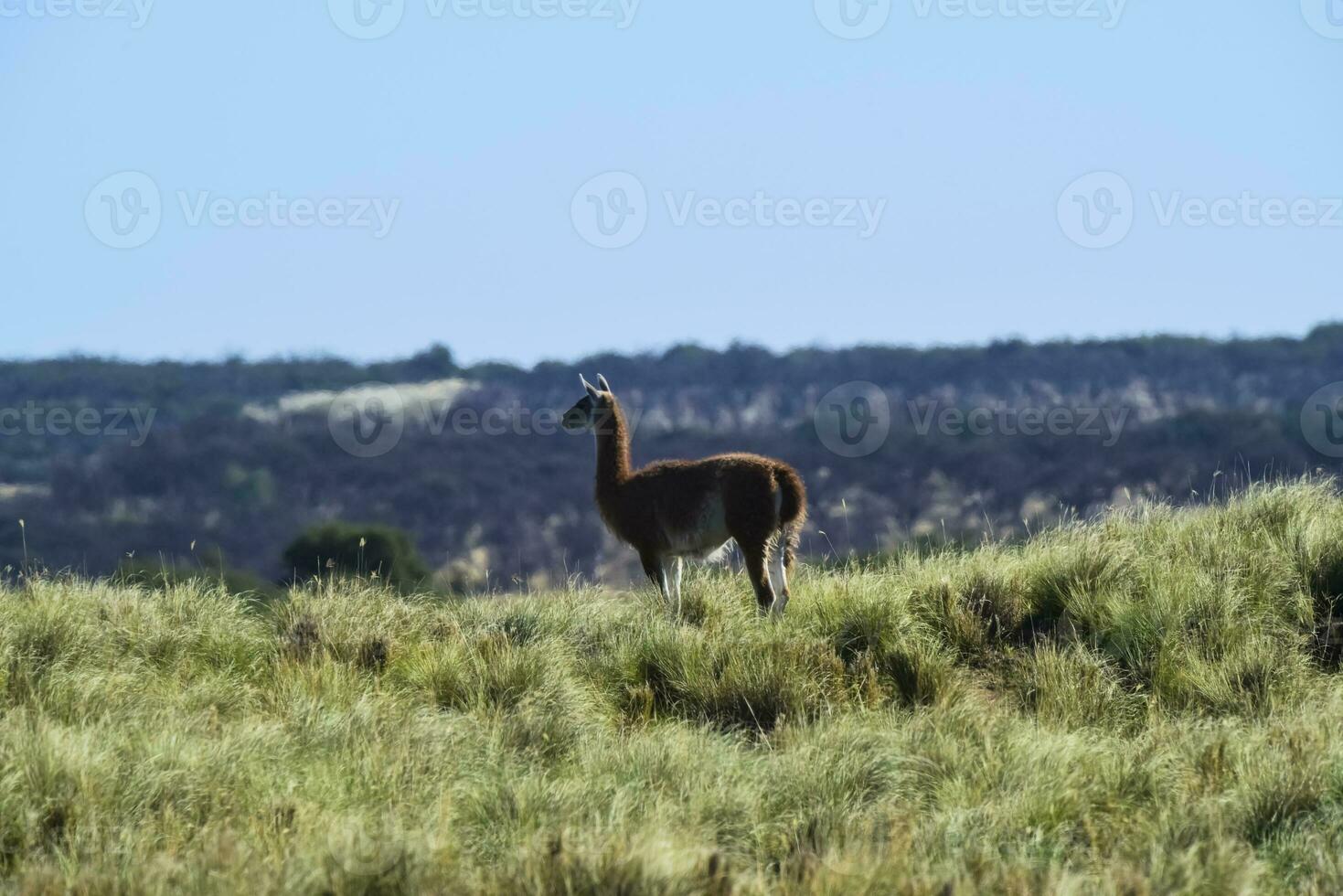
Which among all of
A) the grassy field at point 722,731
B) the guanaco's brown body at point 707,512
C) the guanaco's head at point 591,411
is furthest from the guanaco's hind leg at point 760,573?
the guanaco's head at point 591,411

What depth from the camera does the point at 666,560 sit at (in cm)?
1035

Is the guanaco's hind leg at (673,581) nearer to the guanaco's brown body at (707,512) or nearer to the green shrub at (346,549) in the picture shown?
the guanaco's brown body at (707,512)

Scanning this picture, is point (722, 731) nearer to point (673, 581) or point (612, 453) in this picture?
point (673, 581)

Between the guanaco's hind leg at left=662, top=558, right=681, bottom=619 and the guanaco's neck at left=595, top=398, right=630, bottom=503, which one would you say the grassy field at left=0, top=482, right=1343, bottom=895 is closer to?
the guanaco's hind leg at left=662, top=558, right=681, bottom=619

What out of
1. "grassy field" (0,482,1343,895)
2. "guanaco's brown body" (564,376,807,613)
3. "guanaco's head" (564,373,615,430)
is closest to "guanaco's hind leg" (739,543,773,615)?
"guanaco's brown body" (564,376,807,613)

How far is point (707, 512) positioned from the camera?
388 inches

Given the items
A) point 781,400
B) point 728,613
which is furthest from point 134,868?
point 781,400

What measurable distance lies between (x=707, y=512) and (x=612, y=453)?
1.19 meters

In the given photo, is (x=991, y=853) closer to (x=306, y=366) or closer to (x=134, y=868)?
(x=134, y=868)

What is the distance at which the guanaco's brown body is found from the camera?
962 centimetres

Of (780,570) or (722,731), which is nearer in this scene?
(722,731)

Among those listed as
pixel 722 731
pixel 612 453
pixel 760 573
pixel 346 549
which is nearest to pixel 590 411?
pixel 612 453

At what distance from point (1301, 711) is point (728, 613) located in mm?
3793

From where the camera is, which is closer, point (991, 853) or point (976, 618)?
point (991, 853)
